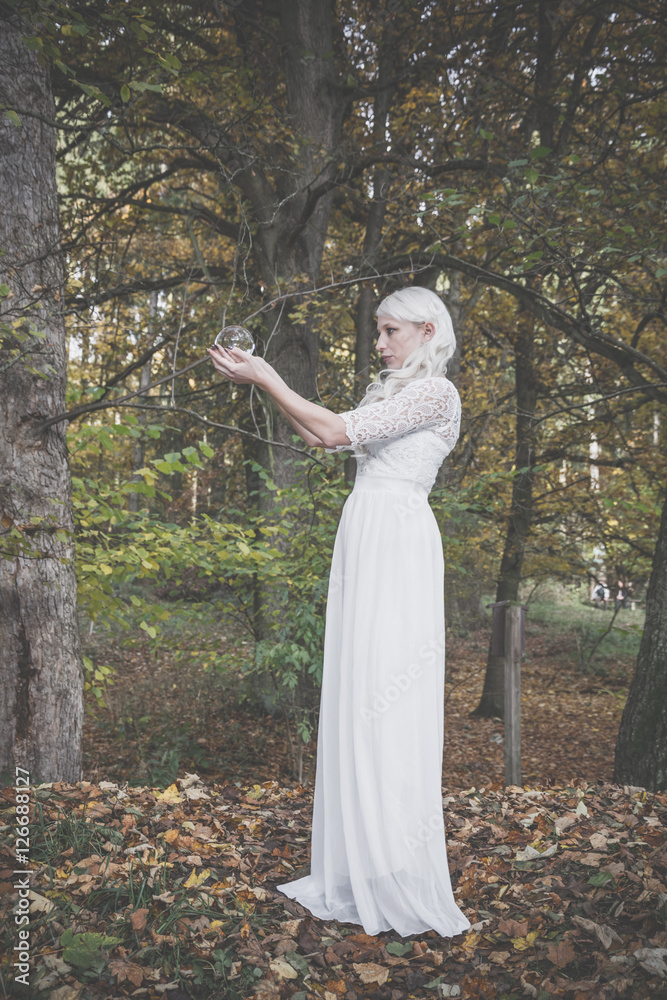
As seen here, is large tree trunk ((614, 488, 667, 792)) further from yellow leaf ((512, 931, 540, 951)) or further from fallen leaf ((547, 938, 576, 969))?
fallen leaf ((547, 938, 576, 969))

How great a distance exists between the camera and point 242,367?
2396mm

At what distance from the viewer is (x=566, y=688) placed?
12.6 metres

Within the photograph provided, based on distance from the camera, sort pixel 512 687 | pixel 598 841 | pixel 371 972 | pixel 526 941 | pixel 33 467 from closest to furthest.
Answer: pixel 371 972 < pixel 526 941 < pixel 598 841 < pixel 33 467 < pixel 512 687

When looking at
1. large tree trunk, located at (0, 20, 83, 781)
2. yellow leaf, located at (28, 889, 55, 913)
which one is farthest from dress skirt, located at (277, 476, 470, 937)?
large tree trunk, located at (0, 20, 83, 781)

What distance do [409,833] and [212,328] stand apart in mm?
6049

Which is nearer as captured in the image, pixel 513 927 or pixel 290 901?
pixel 513 927

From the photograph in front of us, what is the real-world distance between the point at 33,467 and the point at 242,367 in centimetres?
181

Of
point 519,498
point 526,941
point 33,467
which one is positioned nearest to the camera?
point 526,941

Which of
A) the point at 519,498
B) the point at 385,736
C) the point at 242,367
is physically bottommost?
the point at 385,736

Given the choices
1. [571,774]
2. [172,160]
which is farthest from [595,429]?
[172,160]

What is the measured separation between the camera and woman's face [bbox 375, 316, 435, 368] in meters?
2.79

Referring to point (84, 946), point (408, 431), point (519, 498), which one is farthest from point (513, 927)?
point (519, 498)
